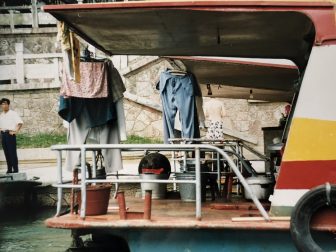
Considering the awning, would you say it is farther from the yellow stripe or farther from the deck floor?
the deck floor

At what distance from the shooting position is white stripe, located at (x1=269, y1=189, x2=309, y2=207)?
3.77 meters

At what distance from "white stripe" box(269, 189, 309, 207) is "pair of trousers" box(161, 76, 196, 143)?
11.5 feet

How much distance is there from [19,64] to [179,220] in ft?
45.3

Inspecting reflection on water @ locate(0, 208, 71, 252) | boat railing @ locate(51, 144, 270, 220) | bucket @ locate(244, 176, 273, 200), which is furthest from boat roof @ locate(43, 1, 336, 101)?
reflection on water @ locate(0, 208, 71, 252)

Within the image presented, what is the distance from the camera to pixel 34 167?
40.8 feet

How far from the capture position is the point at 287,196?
3.79 m

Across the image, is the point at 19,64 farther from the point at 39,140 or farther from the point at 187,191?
the point at 187,191

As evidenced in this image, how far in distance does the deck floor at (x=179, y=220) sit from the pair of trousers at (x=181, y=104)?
2670mm

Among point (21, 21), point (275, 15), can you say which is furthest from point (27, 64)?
point (275, 15)

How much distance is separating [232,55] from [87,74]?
1902 mm

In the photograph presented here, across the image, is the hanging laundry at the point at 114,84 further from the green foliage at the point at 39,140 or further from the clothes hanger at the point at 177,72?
the green foliage at the point at 39,140

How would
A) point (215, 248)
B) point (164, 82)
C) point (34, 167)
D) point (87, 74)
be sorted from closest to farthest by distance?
point (215, 248)
point (87, 74)
point (164, 82)
point (34, 167)

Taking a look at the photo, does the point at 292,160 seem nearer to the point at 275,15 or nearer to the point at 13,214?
the point at 275,15

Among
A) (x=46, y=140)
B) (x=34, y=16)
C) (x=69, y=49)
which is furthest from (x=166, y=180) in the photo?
(x=34, y=16)
